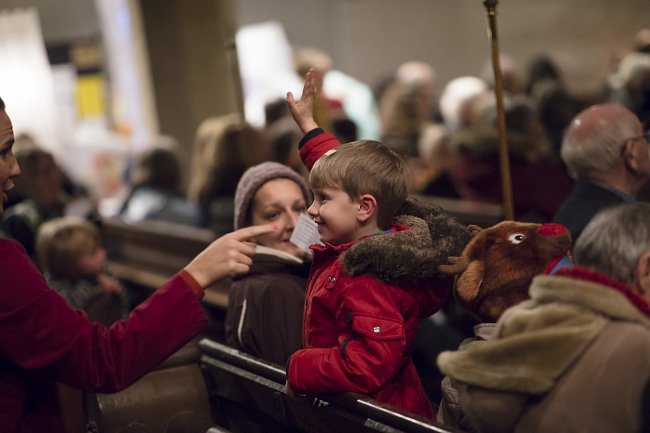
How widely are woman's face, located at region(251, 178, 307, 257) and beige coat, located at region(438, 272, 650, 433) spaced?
49.6 inches

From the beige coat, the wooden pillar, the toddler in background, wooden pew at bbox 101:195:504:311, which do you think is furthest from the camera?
the wooden pillar

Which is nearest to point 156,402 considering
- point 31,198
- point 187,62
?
point 31,198

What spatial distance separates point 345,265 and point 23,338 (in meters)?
0.86

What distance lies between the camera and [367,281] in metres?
2.33

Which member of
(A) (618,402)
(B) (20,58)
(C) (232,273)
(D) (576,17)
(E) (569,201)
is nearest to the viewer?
(A) (618,402)

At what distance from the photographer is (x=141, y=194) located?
6.89 metres

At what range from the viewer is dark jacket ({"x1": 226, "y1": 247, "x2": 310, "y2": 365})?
114 inches

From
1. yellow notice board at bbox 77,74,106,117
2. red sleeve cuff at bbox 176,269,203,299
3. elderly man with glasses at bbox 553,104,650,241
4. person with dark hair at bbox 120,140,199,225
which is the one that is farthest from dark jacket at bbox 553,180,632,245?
yellow notice board at bbox 77,74,106,117

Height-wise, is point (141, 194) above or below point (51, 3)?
below

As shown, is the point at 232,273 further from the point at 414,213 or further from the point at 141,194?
the point at 141,194

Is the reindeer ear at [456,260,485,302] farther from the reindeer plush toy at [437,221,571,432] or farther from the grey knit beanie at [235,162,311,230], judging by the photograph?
the grey knit beanie at [235,162,311,230]

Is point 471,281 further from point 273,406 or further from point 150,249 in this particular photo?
point 150,249

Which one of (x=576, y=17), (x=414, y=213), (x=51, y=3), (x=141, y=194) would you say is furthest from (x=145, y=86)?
(x=414, y=213)

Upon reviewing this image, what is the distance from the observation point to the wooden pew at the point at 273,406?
2250 millimetres
